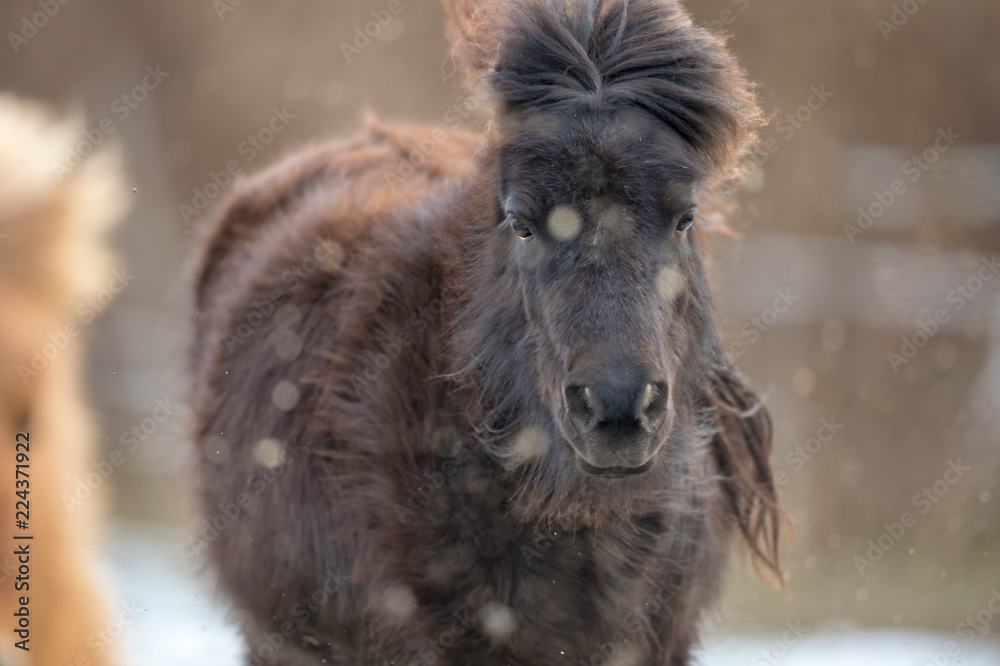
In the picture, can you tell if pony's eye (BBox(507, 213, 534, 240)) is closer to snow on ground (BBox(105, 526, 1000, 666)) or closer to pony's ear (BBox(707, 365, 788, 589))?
pony's ear (BBox(707, 365, 788, 589))

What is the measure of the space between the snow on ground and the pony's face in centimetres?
265

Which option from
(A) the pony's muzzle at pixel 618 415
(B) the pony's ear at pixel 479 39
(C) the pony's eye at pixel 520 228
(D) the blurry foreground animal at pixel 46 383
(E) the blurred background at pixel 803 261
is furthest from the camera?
(E) the blurred background at pixel 803 261

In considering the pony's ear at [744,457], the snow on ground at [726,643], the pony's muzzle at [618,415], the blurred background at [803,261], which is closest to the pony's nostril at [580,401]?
the pony's muzzle at [618,415]

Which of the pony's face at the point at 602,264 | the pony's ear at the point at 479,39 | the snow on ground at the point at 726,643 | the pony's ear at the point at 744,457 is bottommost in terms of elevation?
the snow on ground at the point at 726,643

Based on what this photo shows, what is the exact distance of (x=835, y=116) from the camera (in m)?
8.97

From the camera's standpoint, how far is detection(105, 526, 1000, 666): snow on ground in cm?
489

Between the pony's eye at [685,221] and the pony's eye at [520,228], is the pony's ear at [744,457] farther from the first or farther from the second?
the pony's eye at [520,228]

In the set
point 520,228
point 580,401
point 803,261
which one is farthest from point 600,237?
point 803,261

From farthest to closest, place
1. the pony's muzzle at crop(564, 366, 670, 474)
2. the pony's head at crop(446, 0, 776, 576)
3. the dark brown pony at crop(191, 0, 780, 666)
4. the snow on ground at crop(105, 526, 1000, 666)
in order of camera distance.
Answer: the snow on ground at crop(105, 526, 1000, 666)
the dark brown pony at crop(191, 0, 780, 666)
the pony's head at crop(446, 0, 776, 576)
the pony's muzzle at crop(564, 366, 670, 474)

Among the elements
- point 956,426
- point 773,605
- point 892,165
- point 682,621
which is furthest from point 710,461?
point 892,165

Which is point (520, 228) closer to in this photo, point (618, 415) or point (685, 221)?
point (685, 221)

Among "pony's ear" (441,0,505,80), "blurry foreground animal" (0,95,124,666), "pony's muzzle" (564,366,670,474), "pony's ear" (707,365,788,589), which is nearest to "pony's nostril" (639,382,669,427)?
"pony's muzzle" (564,366,670,474)

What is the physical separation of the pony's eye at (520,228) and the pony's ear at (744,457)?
1009 millimetres

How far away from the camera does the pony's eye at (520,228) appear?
260cm
